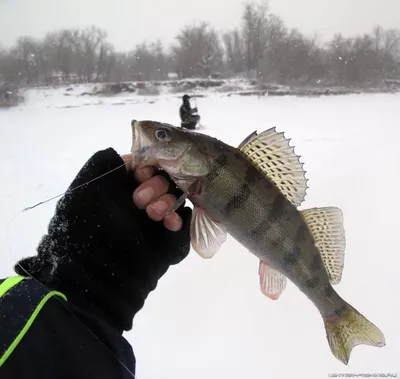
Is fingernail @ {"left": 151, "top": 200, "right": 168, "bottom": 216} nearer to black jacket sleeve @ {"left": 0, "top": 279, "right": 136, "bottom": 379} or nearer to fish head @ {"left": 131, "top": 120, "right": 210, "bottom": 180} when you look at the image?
fish head @ {"left": 131, "top": 120, "right": 210, "bottom": 180}

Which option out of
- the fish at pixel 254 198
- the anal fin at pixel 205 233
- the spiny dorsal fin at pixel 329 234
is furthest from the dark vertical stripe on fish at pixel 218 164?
the spiny dorsal fin at pixel 329 234

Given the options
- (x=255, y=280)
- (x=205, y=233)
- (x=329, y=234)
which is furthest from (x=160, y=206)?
(x=255, y=280)

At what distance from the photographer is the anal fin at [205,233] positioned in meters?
1.26

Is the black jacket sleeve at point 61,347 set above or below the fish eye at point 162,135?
below

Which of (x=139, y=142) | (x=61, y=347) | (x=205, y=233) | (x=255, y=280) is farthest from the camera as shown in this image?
(x=255, y=280)

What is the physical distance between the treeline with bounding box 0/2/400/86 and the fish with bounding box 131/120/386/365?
21.1m

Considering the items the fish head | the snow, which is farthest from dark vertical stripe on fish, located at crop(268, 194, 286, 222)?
the snow

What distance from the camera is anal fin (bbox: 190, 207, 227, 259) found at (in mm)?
1261

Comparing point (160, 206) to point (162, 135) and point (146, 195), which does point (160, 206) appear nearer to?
point (146, 195)

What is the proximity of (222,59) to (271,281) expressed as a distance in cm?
2780

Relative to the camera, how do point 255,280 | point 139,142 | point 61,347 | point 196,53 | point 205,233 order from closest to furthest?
point 61,347
point 139,142
point 205,233
point 255,280
point 196,53

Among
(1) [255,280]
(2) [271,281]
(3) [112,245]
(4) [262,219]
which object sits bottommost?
(1) [255,280]

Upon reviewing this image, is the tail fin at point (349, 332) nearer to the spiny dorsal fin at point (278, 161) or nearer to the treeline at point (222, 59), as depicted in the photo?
the spiny dorsal fin at point (278, 161)

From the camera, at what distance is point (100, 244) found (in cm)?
133
